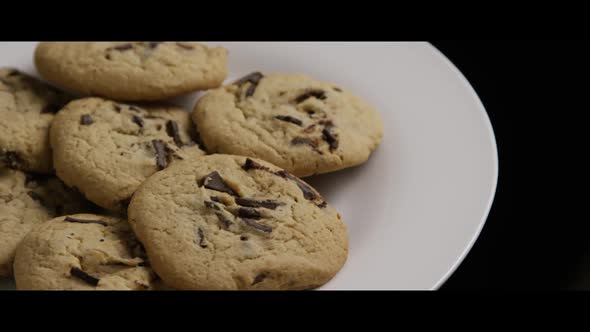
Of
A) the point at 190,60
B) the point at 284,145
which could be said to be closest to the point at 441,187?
the point at 284,145


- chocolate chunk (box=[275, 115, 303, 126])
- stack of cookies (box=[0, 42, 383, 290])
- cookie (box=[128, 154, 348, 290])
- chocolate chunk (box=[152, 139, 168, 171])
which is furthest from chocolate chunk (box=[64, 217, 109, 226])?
chocolate chunk (box=[275, 115, 303, 126])

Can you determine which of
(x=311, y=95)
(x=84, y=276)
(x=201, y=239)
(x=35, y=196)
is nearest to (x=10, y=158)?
(x=35, y=196)

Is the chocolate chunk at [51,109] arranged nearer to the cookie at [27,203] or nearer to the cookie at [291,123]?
the cookie at [27,203]

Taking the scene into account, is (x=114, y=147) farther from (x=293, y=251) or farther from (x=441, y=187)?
(x=441, y=187)

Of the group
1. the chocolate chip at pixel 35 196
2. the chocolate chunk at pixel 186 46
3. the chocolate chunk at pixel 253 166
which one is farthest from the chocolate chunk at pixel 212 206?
the chocolate chunk at pixel 186 46

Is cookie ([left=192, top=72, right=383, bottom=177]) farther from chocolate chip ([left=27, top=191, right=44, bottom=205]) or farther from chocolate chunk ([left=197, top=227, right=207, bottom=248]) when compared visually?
chocolate chip ([left=27, top=191, right=44, bottom=205])
